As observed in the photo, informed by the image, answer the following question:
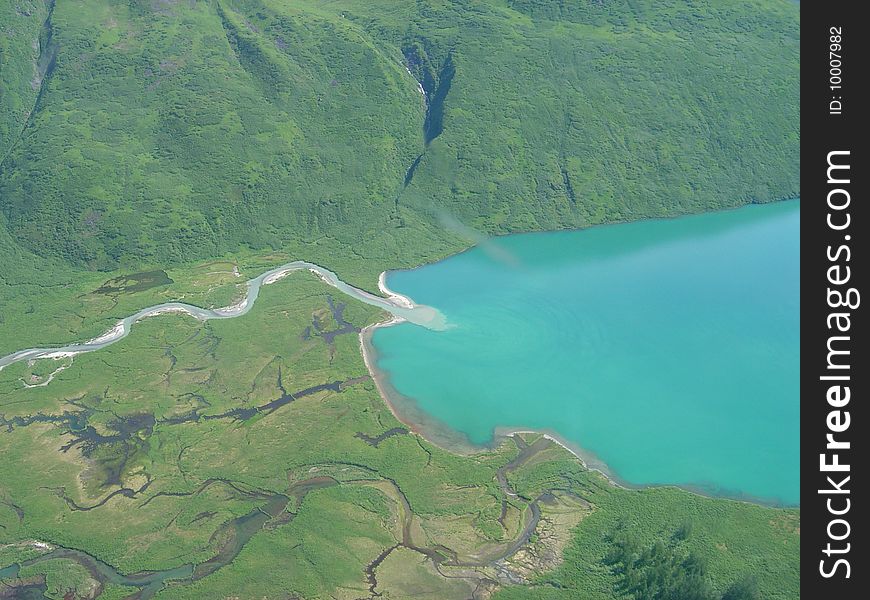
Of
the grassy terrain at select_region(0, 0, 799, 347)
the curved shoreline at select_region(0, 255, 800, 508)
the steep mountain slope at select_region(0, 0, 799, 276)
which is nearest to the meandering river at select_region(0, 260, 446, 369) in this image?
the curved shoreline at select_region(0, 255, 800, 508)

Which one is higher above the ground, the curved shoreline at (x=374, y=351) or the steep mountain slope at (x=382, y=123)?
the steep mountain slope at (x=382, y=123)

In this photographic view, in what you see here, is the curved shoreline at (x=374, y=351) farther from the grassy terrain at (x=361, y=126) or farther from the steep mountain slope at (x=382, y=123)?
the steep mountain slope at (x=382, y=123)

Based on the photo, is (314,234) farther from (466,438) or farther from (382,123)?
(466,438)

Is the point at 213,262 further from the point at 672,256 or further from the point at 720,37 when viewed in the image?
the point at 720,37

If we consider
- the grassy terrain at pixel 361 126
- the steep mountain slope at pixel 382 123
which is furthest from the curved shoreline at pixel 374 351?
the steep mountain slope at pixel 382 123

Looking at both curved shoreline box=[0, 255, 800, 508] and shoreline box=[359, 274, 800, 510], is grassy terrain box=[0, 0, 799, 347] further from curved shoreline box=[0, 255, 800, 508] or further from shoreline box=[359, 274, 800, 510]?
shoreline box=[359, 274, 800, 510]

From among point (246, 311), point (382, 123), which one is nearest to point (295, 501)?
point (246, 311)

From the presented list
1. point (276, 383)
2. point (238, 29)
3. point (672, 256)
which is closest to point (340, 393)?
point (276, 383)
